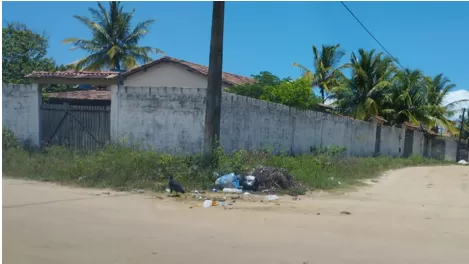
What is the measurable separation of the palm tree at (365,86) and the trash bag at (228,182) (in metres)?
19.6

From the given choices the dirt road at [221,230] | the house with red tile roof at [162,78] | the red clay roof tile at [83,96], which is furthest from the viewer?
the red clay roof tile at [83,96]

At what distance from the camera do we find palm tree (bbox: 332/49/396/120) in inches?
1082

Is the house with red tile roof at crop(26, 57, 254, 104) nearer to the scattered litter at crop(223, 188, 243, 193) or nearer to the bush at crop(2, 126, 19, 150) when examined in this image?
the bush at crop(2, 126, 19, 150)

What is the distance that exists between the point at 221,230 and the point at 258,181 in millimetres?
3807

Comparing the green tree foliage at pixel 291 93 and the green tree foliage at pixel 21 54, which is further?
the green tree foliage at pixel 21 54

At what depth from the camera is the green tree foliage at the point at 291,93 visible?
17.3 metres

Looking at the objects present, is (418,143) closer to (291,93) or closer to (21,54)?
(291,93)

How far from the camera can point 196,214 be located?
6918mm

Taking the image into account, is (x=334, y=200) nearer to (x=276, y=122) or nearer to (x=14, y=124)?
(x=276, y=122)

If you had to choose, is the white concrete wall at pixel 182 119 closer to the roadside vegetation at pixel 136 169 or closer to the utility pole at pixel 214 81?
the roadside vegetation at pixel 136 169

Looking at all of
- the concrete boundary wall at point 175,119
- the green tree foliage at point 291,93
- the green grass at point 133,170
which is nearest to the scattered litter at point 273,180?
the green grass at point 133,170

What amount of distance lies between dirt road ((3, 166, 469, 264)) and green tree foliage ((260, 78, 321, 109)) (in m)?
8.82

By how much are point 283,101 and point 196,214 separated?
1109 cm

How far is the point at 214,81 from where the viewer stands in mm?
10812
